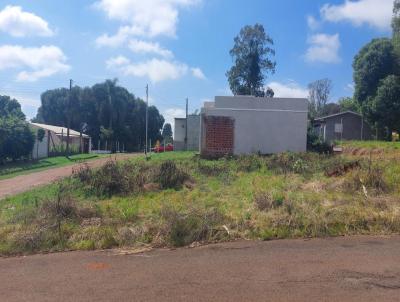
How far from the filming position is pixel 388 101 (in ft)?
114

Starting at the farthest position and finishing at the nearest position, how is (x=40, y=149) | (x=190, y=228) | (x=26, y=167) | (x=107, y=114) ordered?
(x=107, y=114), (x=40, y=149), (x=26, y=167), (x=190, y=228)

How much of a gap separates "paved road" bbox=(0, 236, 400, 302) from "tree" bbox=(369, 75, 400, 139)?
30.3m

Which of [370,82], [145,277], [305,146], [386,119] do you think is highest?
[370,82]

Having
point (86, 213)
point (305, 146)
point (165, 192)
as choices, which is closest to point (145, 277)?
point (86, 213)

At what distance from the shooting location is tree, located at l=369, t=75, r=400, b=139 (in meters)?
34.4

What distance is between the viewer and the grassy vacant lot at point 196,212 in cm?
745

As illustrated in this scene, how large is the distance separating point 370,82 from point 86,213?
3308 cm

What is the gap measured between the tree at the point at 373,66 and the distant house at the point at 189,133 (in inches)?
554

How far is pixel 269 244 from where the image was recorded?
700 cm

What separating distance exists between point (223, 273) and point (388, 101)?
3289 centimetres

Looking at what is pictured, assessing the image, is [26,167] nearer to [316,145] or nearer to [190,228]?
[316,145]

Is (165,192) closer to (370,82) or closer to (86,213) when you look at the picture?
(86,213)

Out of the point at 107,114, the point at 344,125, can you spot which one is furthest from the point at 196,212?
the point at 107,114

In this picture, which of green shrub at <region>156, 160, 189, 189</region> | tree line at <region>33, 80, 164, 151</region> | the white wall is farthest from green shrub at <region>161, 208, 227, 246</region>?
tree line at <region>33, 80, 164, 151</region>
